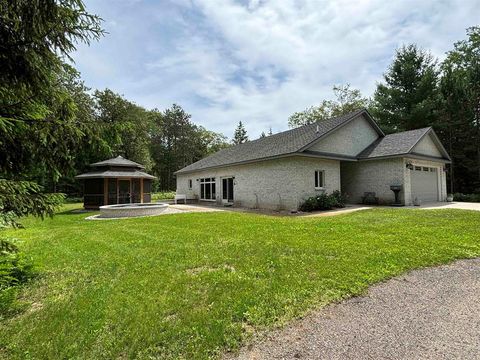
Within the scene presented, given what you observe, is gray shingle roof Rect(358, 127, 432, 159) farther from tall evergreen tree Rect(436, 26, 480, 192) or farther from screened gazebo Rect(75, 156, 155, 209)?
screened gazebo Rect(75, 156, 155, 209)

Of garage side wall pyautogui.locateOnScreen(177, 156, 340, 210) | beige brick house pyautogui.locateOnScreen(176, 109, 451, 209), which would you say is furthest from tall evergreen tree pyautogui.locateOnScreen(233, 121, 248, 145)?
garage side wall pyautogui.locateOnScreen(177, 156, 340, 210)

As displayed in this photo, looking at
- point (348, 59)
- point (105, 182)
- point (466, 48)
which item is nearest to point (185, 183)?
point (105, 182)

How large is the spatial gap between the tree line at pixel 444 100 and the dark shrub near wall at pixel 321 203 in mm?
18952

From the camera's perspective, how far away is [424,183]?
18172 millimetres

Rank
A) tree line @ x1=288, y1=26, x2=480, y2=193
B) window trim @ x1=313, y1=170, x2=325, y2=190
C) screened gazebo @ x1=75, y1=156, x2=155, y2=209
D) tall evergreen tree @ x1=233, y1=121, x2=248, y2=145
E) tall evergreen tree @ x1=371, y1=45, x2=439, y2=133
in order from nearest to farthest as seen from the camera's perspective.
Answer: window trim @ x1=313, y1=170, x2=325, y2=190 < screened gazebo @ x1=75, y1=156, x2=155, y2=209 < tree line @ x1=288, y1=26, x2=480, y2=193 < tall evergreen tree @ x1=371, y1=45, x2=439, y2=133 < tall evergreen tree @ x1=233, y1=121, x2=248, y2=145

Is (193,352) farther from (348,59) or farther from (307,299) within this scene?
(348,59)

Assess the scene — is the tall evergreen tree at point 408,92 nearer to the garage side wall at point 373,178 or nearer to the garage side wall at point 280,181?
the garage side wall at point 373,178

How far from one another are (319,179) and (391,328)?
1348 centimetres

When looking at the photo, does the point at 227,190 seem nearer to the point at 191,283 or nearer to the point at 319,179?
the point at 319,179

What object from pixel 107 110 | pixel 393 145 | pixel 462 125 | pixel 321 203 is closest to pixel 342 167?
pixel 393 145

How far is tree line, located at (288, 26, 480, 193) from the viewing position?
26328 millimetres

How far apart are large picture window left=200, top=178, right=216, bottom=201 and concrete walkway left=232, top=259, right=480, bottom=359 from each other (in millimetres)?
19208

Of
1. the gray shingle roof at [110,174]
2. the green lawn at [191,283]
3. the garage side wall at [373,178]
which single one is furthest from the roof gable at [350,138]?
the gray shingle roof at [110,174]

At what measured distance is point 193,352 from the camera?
8.32 ft
